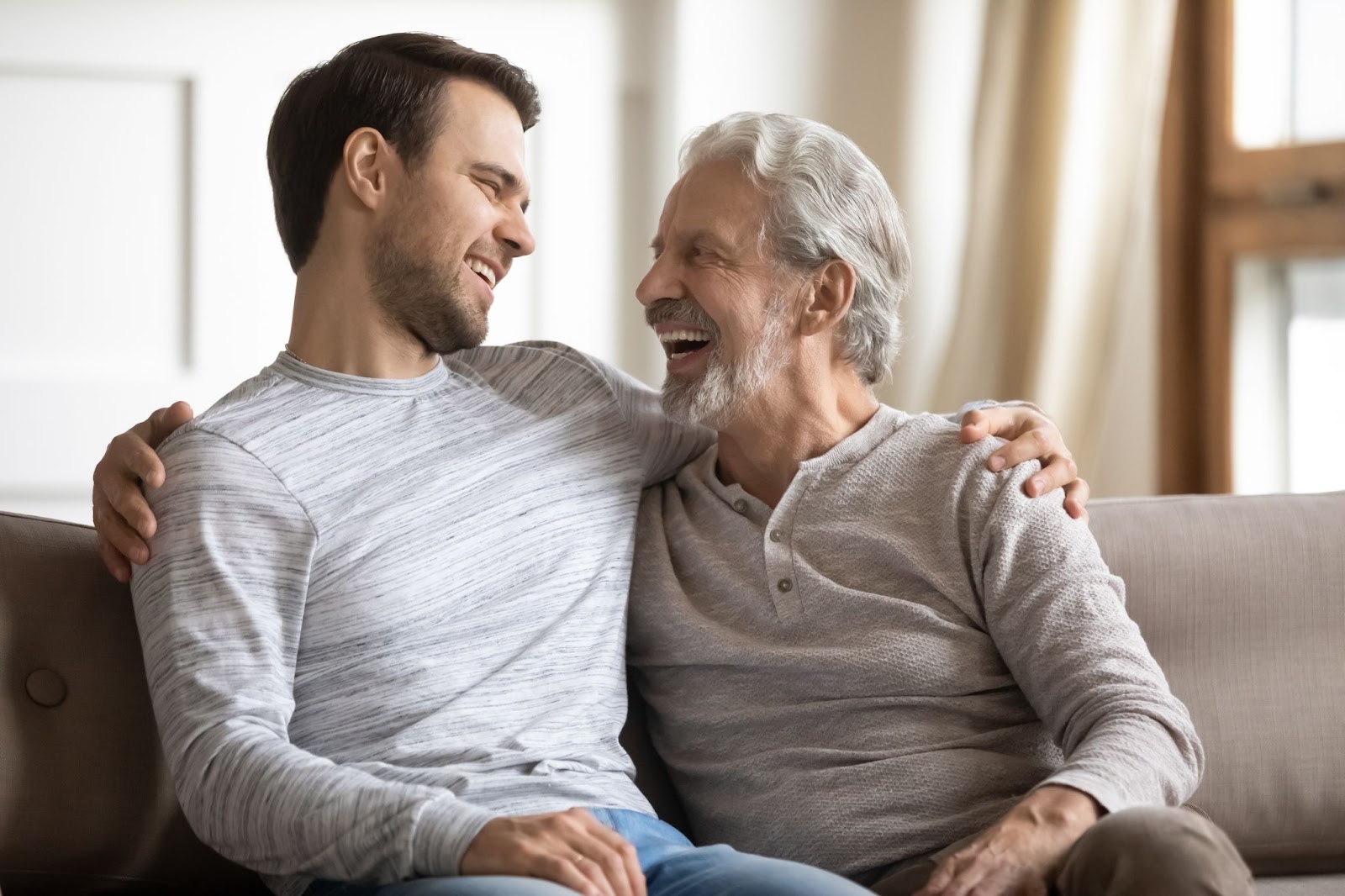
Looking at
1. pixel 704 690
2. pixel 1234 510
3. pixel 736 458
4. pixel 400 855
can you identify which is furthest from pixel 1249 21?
pixel 400 855

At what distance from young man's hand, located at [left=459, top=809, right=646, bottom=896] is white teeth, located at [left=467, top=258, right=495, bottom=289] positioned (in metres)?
0.69

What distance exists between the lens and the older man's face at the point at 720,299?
170cm

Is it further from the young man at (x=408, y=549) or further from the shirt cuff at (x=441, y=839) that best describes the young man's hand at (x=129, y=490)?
the shirt cuff at (x=441, y=839)

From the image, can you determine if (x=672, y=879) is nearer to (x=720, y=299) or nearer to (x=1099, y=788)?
(x=1099, y=788)

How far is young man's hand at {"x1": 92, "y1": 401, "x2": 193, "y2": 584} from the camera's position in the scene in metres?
1.41

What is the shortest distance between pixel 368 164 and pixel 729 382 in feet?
1.62

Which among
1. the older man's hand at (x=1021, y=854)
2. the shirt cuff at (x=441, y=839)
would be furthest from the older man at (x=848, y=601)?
the shirt cuff at (x=441, y=839)

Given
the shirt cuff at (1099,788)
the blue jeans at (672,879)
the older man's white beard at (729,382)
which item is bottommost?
the blue jeans at (672,879)

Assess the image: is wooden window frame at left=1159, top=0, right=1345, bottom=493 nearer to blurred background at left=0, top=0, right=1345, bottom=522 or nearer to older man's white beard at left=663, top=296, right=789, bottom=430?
blurred background at left=0, top=0, right=1345, bottom=522

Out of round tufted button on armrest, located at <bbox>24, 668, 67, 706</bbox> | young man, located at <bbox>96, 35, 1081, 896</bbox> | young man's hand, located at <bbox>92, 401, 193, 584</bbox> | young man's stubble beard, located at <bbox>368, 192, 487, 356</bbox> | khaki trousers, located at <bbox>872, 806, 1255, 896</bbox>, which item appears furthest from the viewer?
young man's stubble beard, located at <bbox>368, 192, 487, 356</bbox>

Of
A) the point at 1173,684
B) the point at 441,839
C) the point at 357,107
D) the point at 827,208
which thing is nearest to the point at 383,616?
the point at 441,839

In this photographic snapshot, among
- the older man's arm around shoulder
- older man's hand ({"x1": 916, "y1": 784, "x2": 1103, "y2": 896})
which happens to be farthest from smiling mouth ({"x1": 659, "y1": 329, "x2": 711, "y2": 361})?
older man's hand ({"x1": 916, "y1": 784, "x2": 1103, "y2": 896})

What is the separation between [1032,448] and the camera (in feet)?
5.25

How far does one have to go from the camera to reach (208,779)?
4.24 ft
